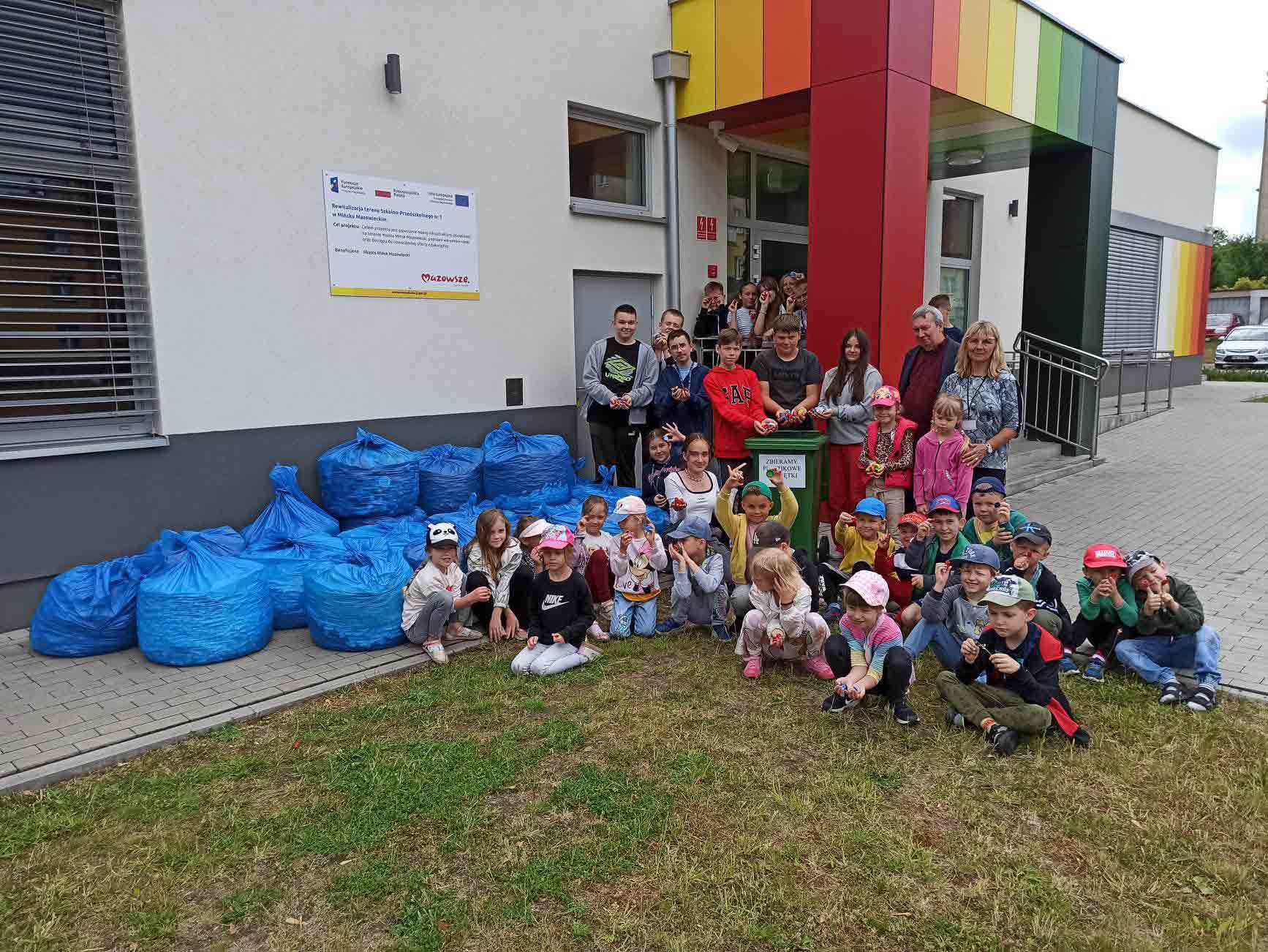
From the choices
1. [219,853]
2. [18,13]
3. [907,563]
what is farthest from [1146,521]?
[18,13]

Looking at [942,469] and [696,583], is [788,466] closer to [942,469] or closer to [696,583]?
[942,469]

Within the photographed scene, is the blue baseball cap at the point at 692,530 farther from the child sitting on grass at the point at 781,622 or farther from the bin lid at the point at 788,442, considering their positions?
the bin lid at the point at 788,442

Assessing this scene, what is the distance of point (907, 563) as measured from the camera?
5.06 meters

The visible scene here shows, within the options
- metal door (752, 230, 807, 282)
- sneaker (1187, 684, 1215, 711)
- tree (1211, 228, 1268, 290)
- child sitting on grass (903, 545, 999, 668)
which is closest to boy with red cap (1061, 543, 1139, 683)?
sneaker (1187, 684, 1215, 711)

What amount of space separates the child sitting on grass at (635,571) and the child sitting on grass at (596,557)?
0.22 meters

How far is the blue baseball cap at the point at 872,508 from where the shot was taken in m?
5.32

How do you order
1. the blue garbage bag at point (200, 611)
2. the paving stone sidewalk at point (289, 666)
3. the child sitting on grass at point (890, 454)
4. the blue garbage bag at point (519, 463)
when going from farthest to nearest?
the blue garbage bag at point (519, 463), the child sitting on grass at point (890, 454), the blue garbage bag at point (200, 611), the paving stone sidewalk at point (289, 666)

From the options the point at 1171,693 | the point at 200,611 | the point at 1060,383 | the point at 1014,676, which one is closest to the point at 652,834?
the point at 1014,676

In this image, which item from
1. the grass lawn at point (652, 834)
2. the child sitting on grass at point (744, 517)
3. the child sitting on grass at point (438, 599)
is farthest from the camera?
the child sitting on grass at point (744, 517)

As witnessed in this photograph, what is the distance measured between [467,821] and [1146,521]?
7333 mm

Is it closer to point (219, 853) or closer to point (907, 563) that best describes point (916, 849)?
point (907, 563)

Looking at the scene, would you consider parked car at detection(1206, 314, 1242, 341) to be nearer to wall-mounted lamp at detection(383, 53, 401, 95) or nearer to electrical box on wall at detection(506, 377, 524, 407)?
electrical box on wall at detection(506, 377, 524, 407)

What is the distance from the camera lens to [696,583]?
5.44 metres

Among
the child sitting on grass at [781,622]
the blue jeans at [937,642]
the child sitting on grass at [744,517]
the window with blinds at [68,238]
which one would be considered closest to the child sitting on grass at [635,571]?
the child sitting on grass at [744,517]
